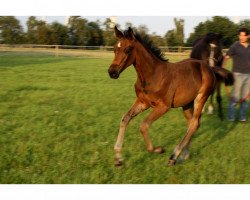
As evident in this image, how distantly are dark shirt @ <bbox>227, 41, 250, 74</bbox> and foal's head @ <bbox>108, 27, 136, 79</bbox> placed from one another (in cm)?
417

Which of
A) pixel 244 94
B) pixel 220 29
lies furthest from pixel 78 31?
pixel 244 94

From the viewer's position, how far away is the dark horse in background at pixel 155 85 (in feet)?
16.0

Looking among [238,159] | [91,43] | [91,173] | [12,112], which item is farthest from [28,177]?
[91,43]

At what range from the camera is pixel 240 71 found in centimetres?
816

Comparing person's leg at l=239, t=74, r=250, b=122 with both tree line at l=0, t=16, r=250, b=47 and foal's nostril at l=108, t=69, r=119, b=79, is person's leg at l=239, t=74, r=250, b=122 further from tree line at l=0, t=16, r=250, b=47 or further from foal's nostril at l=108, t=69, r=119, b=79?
tree line at l=0, t=16, r=250, b=47

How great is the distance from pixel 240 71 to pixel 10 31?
4116 cm

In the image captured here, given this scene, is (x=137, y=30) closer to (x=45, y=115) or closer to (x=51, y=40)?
(x=45, y=115)

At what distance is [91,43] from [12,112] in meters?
40.1

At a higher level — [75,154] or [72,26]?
[72,26]

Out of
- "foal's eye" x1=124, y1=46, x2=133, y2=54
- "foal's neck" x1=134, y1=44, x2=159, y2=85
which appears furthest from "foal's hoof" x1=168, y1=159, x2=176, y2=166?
"foal's eye" x1=124, y1=46, x2=133, y2=54

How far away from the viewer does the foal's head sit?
184 inches

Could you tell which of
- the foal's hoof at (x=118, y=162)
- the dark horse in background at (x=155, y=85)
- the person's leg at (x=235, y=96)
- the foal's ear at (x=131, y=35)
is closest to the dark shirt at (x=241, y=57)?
the person's leg at (x=235, y=96)

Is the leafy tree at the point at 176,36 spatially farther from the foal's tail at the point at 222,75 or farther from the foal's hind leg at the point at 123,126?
the foal's hind leg at the point at 123,126

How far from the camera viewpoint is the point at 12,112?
830cm
